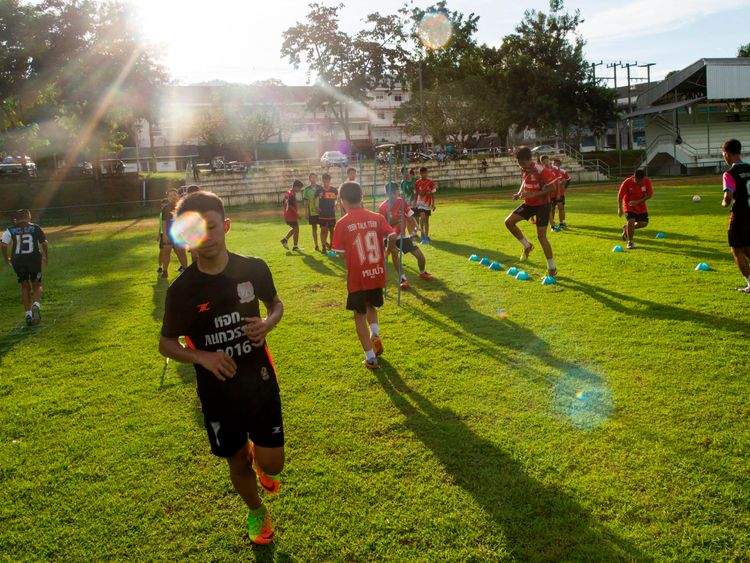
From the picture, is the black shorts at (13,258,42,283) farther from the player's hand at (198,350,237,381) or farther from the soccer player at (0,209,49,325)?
the player's hand at (198,350,237,381)

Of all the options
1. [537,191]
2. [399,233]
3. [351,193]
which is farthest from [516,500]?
[399,233]

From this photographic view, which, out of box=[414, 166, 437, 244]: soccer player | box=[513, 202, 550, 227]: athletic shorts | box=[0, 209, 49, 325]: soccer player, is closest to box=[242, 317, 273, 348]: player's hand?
box=[513, 202, 550, 227]: athletic shorts

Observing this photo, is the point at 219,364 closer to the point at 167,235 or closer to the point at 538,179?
the point at 538,179

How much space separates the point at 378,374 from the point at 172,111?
80006 millimetres

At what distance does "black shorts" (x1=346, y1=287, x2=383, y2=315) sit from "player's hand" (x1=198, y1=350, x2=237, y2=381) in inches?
120

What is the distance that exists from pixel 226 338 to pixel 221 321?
0.10 meters

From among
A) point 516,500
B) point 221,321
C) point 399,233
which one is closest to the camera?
point 221,321

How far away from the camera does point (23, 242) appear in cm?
895

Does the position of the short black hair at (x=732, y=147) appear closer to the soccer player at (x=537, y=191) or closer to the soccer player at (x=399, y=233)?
the soccer player at (x=537, y=191)

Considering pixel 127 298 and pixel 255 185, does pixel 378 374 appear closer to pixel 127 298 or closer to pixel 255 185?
pixel 127 298

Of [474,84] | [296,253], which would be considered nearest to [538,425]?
[296,253]

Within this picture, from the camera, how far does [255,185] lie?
36.4m

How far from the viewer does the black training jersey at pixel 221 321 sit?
308cm

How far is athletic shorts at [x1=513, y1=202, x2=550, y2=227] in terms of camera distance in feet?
30.8
